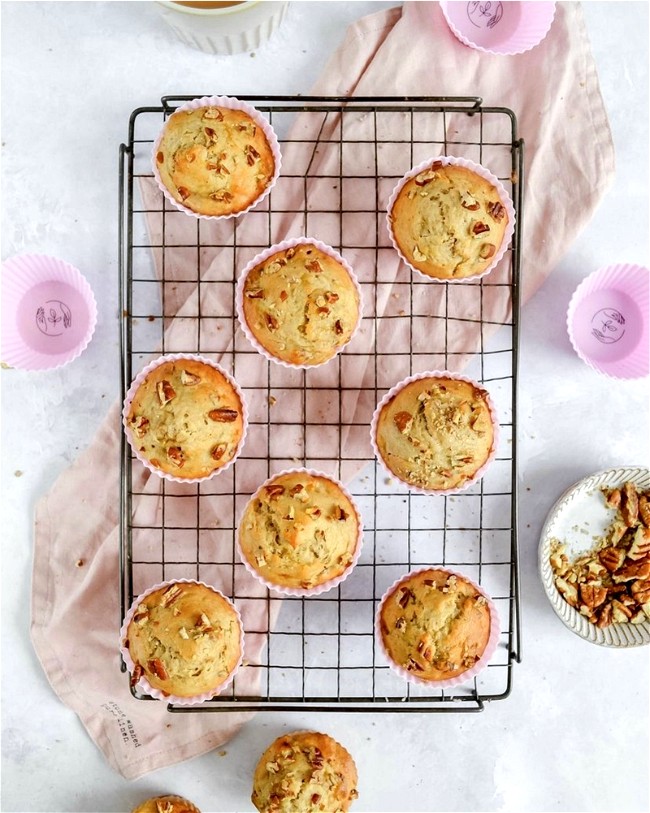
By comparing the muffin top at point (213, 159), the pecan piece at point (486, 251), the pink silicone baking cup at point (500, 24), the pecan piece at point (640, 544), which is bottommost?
the pecan piece at point (640, 544)

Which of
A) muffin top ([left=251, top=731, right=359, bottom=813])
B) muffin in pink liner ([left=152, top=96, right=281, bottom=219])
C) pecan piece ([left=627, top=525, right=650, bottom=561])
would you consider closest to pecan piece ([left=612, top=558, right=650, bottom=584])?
pecan piece ([left=627, top=525, right=650, bottom=561])

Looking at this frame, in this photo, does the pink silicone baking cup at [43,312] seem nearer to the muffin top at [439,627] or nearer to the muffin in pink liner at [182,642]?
the muffin in pink liner at [182,642]

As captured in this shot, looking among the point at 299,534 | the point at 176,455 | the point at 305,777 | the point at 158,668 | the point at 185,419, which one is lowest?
the point at 305,777

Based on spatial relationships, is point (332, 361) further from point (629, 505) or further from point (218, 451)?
point (629, 505)

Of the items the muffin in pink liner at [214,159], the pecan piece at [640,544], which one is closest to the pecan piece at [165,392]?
the muffin in pink liner at [214,159]

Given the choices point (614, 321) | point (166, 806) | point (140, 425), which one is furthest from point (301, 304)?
point (166, 806)

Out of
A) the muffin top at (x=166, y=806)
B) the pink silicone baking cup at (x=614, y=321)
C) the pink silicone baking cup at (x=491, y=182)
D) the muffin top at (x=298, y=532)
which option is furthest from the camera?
the pink silicone baking cup at (x=614, y=321)
